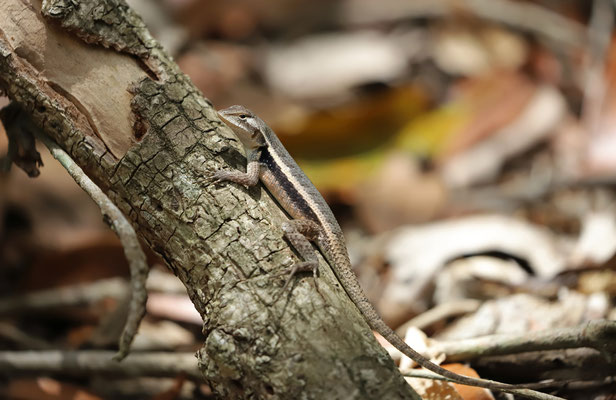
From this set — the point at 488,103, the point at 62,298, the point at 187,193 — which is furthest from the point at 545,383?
the point at 488,103

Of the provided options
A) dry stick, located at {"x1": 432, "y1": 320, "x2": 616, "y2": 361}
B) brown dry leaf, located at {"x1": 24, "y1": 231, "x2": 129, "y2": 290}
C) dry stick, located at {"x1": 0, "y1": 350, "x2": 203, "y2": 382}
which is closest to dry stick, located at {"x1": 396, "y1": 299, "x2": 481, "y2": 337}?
dry stick, located at {"x1": 432, "y1": 320, "x2": 616, "y2": 361}

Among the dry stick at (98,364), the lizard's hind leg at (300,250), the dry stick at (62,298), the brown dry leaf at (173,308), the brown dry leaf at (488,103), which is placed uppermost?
the brown dry leaf at (488,103)

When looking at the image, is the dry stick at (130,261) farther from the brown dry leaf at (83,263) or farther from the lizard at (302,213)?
the brown dry leaf at (83,263)

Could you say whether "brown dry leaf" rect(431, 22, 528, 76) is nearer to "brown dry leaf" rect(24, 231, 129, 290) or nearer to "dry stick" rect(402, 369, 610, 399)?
"brown dry leaf" rect(24, 231, 129, 290)

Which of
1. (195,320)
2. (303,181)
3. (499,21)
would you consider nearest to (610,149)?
(499,21)

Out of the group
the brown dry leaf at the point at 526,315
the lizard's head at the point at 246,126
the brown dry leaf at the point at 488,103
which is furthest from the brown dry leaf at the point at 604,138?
the lizard's head at the point at 246,126

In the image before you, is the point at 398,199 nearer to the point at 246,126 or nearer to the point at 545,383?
the point at 246,126

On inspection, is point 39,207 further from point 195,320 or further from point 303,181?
point 303,181
